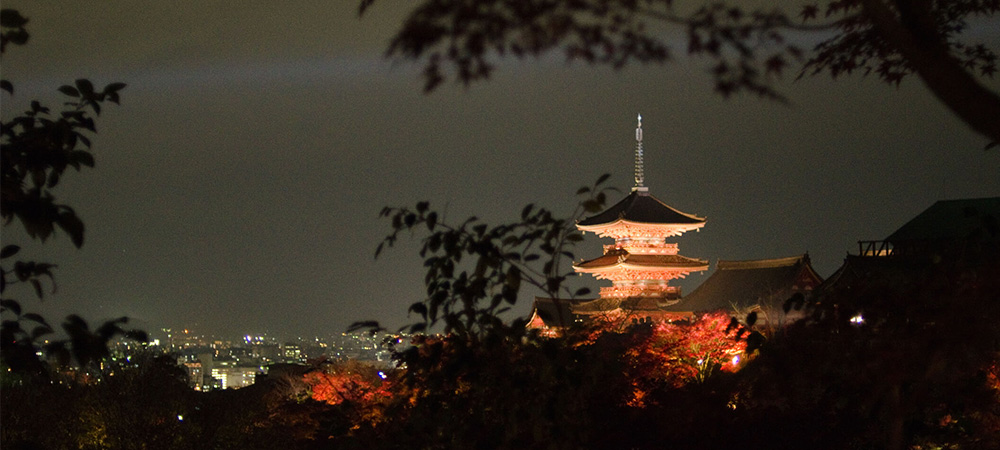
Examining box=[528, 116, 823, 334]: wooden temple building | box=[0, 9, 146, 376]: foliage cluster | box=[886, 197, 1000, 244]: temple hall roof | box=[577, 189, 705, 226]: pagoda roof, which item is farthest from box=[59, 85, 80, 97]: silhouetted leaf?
box=[886, 197, 1000, 244]: temple hall roof

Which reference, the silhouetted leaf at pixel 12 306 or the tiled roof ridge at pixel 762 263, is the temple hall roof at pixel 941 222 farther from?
the silhouetted leaf at pixel 12 306

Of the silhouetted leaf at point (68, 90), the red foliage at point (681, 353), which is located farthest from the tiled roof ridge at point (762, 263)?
the silhouetted leaf at point (68, 90)

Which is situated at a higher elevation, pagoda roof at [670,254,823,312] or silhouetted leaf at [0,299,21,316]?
pagoda roof at [670,254,823,312]

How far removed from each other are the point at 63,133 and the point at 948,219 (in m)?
32.2

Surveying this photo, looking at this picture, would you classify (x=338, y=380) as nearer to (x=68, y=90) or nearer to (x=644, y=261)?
(x=644, y=261)

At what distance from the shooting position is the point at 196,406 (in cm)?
2583

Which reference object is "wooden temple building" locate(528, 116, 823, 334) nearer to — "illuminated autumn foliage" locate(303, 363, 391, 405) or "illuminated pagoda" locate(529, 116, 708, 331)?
"illuminated pagoda" locate(529, 116, 708, 331)

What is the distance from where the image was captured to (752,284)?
3102 centimetres

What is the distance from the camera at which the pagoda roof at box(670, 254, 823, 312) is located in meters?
29.4

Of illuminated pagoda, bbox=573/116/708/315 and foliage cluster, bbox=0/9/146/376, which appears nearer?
foliage cluster, bbox=0/9/146/376

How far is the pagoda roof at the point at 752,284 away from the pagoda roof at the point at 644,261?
2.69 feet

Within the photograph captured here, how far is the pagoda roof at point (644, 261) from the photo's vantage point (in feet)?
105

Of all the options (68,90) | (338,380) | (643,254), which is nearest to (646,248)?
(643,254)

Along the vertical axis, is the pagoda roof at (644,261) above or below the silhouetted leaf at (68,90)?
above
